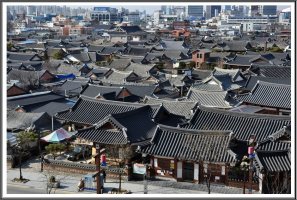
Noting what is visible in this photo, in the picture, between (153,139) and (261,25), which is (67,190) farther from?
(261,25)

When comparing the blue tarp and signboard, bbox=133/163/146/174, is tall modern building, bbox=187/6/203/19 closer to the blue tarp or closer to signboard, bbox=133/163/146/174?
the blue tarp

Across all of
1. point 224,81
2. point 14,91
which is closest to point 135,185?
point 14,91

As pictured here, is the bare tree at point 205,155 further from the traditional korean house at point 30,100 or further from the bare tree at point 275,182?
the traditional korean house at point 30,100

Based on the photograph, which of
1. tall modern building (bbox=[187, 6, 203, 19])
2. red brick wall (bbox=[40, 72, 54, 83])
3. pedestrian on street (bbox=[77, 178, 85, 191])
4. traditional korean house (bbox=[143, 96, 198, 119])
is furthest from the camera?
tall modern building (bbox=[187, 6, 203, 19])

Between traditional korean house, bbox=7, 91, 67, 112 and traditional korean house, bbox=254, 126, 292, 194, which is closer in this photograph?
traditional korean house, bbox=254, 126, 292, 194

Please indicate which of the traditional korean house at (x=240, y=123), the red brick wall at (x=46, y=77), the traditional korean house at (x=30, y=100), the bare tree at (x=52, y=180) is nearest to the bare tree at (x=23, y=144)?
the bare tree at (x=52, y=180)

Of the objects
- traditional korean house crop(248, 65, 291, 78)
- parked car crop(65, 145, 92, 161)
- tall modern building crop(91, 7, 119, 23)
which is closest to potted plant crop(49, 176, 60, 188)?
parked car crop(65, 145, 92, 161)
